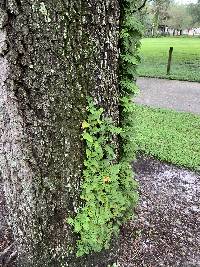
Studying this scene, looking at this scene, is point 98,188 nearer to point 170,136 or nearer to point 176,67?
point 170,136

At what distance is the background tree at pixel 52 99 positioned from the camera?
2.21 metres

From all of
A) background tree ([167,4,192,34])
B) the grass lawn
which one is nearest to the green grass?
the grass lawn

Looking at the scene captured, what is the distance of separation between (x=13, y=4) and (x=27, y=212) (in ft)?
5.31

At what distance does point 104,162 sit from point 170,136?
5183 mm

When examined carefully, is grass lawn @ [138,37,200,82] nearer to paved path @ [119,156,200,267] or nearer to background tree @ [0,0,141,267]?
paved path @ [119,156,200,267]

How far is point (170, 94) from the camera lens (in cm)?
1245

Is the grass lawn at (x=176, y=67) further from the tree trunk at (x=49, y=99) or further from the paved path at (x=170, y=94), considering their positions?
the tree trunk at (x=49, y=99)

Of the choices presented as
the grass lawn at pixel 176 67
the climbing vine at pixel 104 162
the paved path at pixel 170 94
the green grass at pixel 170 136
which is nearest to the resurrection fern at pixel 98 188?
the climbing vine at pixel 104 162

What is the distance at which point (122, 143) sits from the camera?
3.47m

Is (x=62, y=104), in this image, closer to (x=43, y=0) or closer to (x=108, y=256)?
(x=43, y=0)

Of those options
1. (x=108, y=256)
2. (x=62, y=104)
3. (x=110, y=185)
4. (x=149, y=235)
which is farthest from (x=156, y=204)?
(x=62, y=104)

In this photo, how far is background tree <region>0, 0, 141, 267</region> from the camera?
221 centimetres

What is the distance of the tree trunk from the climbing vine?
0.09m

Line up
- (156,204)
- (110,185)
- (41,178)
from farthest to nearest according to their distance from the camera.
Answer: (156,204)
(110,185)
(41,178)
